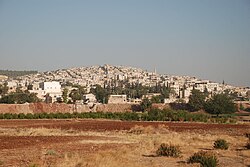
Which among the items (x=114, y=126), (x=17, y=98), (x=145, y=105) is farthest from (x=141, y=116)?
(x=17, y=98)

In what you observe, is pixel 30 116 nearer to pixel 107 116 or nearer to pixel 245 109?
pixel 107 116

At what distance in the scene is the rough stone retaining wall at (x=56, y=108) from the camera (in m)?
81.8

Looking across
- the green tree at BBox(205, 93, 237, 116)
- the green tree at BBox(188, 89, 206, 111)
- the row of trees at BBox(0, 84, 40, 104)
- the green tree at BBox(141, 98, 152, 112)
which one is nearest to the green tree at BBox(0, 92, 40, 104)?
the row of trees at BBox(0, 84, 40, 104)

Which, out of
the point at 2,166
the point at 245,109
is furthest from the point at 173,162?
the point at 245,109

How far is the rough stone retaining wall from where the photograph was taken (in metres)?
81.8

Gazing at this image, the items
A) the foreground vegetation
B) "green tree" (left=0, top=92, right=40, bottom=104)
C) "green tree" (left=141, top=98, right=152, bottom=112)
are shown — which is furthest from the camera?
"green tree" (left=0, top=92, right=40, bottom=104)

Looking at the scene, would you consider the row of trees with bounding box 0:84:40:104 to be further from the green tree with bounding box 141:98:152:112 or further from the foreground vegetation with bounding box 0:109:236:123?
the green tree with bounding box 141:98:152:112

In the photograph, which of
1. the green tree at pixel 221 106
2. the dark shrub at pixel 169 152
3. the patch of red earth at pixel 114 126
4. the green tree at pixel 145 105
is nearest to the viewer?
the dark shrub at pixel 169 152

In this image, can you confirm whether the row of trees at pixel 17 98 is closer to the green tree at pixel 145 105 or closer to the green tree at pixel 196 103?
the green tree at pixel 145 105

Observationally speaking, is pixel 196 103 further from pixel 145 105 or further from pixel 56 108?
pixel 56 108

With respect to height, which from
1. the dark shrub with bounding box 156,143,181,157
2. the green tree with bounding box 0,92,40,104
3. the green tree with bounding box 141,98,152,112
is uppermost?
the green tree with bounding box 0,92,40,104

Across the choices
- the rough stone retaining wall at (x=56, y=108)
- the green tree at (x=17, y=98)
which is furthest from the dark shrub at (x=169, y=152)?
the green tree at (x=17, y=98)

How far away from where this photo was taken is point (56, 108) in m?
88.0

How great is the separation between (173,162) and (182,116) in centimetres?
5499
